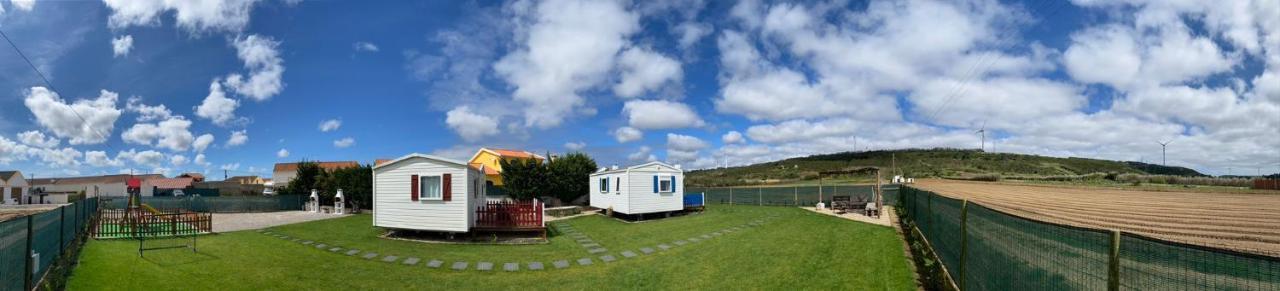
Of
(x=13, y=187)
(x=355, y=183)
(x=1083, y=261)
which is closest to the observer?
(x=1083, y=261)

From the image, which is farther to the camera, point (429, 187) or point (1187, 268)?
point (429, 187)

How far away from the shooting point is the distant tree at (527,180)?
23.0 meters

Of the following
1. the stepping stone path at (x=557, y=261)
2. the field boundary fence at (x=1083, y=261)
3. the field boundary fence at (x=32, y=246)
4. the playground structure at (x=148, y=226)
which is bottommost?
the stepping stone path at (x=557, y=261)

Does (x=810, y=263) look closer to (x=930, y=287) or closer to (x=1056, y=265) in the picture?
(x=930, y=287)

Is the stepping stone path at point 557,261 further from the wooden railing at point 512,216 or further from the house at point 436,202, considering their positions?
the house at point 436,202

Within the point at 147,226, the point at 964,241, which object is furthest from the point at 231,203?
the point at 964,241

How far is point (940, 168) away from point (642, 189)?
54643 millimetres

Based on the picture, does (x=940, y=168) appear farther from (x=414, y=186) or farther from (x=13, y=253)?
(x=13, y=253)

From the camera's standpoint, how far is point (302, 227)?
49.3 feet

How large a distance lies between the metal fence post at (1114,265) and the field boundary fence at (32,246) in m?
9.09

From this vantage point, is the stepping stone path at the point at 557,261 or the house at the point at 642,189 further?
the house at the point at 642,189

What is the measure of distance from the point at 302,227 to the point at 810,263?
15.0 meters

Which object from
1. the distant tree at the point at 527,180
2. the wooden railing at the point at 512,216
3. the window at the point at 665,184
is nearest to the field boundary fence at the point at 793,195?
the window at the point at 665,184

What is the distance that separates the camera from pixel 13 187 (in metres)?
40.3
